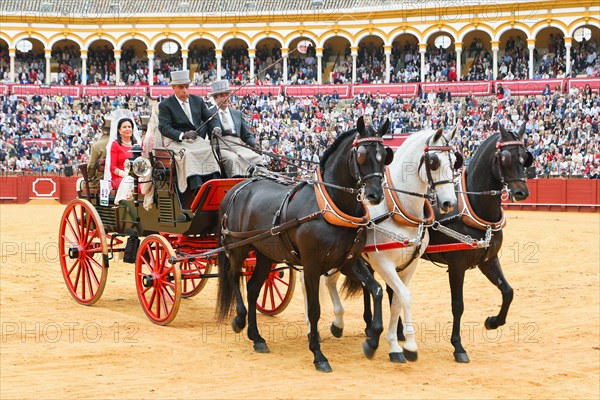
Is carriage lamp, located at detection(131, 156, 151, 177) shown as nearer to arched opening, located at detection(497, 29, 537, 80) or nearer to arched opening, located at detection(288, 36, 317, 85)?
arched opening, located at detection(497, 29, 537, 80)

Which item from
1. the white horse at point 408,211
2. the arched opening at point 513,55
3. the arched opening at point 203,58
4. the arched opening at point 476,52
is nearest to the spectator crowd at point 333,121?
the arched opening at point 513,55

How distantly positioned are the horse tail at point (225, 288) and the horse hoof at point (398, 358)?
168 centimetres

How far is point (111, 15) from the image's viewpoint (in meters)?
41.4

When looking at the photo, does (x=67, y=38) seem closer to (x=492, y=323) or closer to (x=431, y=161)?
(x=492, y=323)

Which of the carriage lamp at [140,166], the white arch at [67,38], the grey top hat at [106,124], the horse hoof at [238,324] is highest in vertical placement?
the white arch at [67,38]

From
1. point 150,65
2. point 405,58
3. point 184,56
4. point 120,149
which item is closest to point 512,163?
point 120,149

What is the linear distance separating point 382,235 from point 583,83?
1112 inches

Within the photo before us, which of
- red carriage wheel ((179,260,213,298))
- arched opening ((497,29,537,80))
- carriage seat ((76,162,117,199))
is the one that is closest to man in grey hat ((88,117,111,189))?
carriage seat ((76,162,117,199))

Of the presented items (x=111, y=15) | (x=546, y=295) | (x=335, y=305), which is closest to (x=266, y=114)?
(x=111, y=15)

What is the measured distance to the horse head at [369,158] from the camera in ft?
20.5

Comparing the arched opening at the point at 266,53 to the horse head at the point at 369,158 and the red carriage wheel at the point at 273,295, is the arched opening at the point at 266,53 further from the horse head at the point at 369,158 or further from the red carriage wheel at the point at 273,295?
the horse head at the point at 369,158

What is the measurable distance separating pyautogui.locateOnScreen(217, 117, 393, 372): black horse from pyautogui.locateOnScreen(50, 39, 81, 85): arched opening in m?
34.7

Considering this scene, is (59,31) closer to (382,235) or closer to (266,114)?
(266,114)

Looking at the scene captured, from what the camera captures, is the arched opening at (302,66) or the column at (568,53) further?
the arched opening at (302,66)
